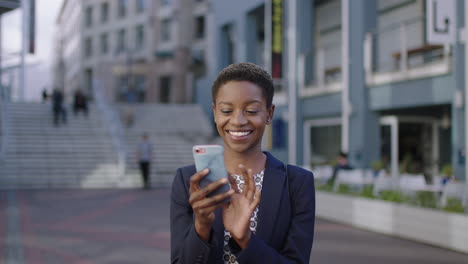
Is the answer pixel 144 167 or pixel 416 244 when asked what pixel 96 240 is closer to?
pixel 416 244

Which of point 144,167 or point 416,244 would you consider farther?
point 144,167

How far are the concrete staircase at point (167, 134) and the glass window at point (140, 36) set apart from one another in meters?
18.1

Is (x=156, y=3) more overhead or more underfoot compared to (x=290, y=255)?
more overhead

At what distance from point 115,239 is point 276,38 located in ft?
42.3

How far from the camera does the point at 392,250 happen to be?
721 cm

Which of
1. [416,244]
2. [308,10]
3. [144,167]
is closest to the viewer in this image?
[416,244]

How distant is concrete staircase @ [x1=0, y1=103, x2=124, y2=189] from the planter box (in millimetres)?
8687

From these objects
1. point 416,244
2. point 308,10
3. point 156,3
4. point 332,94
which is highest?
point 156,3

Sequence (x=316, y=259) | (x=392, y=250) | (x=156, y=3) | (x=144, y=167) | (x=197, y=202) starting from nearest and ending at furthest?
(x=197, y=202) → (x=316, y=259) → (x=392, y=250) → (x=144, y=167) → (x=156, y=3)

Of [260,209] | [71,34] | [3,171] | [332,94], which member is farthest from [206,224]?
[71,34]

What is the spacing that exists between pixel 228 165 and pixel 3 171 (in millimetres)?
16574

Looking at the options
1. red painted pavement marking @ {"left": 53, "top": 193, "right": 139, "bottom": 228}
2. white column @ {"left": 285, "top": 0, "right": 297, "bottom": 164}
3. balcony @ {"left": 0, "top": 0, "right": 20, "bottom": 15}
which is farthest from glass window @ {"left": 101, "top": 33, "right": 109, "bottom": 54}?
balcony @ {"left": 0, "top": 0, "right": 20, "bottom": 15}

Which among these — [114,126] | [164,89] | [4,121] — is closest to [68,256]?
[4,121]

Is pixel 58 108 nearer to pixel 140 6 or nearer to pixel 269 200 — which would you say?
pixel 269 200
